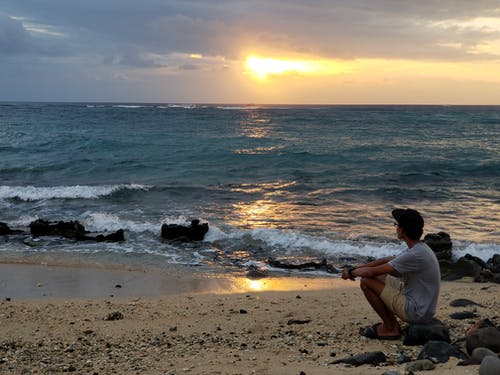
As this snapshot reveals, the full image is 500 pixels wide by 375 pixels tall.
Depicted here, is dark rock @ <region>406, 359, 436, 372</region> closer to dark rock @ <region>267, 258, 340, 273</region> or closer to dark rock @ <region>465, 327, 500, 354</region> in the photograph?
dark rock @ <region>465, 327, 500, 354</region>

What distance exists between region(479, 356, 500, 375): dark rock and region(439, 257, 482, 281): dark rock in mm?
5515

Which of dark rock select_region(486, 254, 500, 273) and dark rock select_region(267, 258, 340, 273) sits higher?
dark rock select_region(486, 254, 500, 273)

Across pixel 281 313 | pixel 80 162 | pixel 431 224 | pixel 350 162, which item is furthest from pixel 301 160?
pixel 281 313

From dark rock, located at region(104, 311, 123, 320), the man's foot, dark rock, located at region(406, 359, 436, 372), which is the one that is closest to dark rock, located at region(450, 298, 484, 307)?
the man's foot

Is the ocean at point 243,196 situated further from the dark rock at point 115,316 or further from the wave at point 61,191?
the dark rock at point 115,316

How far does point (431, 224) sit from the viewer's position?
13180 mm

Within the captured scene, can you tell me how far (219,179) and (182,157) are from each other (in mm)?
7533

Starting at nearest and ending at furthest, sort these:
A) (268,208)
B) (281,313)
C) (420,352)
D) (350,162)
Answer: (420,352) < (281,313) < (268,208) < (350,162)

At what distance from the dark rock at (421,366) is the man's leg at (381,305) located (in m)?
1.03

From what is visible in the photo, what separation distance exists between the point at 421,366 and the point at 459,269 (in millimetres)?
5525

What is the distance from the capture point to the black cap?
4.93 m

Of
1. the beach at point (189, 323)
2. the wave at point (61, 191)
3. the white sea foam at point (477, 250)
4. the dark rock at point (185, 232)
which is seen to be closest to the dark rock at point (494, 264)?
the white sea foam at point (477, 250)

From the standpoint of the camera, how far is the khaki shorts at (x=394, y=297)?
5.18 meters

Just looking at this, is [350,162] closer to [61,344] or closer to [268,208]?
[268,208]
